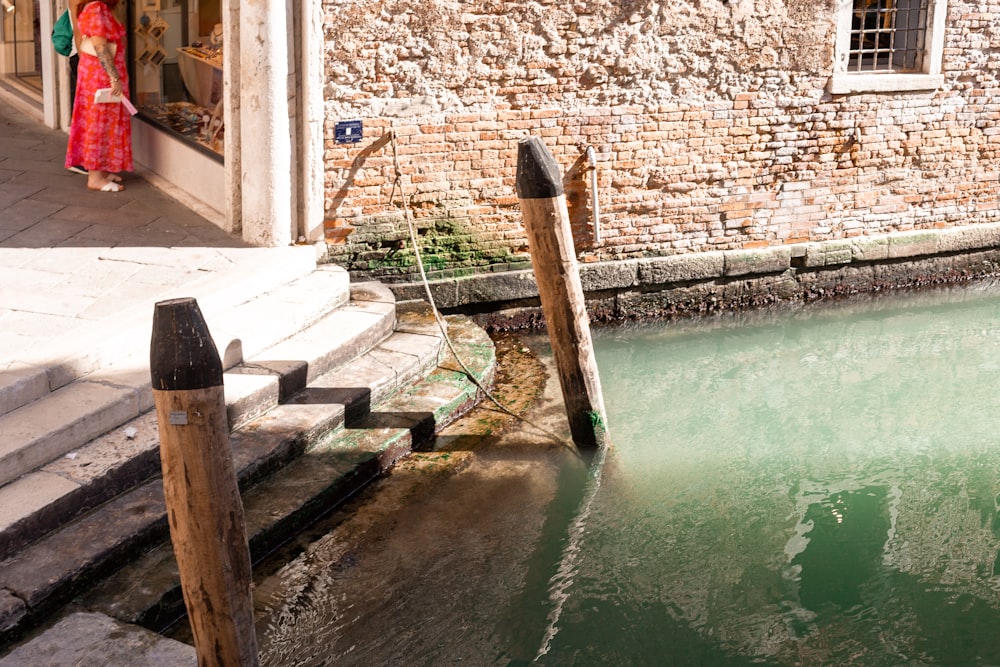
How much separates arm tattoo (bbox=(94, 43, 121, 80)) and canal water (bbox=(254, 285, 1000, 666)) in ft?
10.8

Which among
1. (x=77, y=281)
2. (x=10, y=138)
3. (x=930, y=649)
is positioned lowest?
(x=930, y=649)

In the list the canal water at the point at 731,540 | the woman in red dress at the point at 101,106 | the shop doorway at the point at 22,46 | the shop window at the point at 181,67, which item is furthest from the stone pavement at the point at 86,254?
the canal water at the point at 731,540

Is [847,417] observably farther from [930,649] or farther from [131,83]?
[131,83]

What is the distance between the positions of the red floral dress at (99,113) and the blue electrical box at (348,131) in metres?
1.47

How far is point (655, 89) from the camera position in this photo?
23.3ft

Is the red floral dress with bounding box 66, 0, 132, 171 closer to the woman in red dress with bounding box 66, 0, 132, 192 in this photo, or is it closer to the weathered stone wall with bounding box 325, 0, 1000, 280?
the woman in red dress with bounding box 66, 0, 132, 192

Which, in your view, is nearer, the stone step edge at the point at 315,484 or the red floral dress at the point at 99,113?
the stone step edge at the point at 315,484

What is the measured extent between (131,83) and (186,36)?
34.0 inches

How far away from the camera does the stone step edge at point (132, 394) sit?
4.07 meters

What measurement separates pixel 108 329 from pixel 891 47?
18.5 ft

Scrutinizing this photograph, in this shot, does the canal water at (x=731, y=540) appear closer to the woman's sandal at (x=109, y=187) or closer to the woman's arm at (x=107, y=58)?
the woman's sandal at (x=109, y=187)

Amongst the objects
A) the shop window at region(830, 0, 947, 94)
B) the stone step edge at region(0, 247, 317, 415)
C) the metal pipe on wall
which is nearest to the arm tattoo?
the stone step edge at region(0, 247, 317, 415)

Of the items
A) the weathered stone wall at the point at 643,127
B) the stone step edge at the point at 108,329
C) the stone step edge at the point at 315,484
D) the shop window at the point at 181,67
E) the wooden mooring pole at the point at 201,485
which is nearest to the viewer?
the wooden mooring pole at the point at 201,485

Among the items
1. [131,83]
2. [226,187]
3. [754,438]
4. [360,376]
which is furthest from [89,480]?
[131,83]
